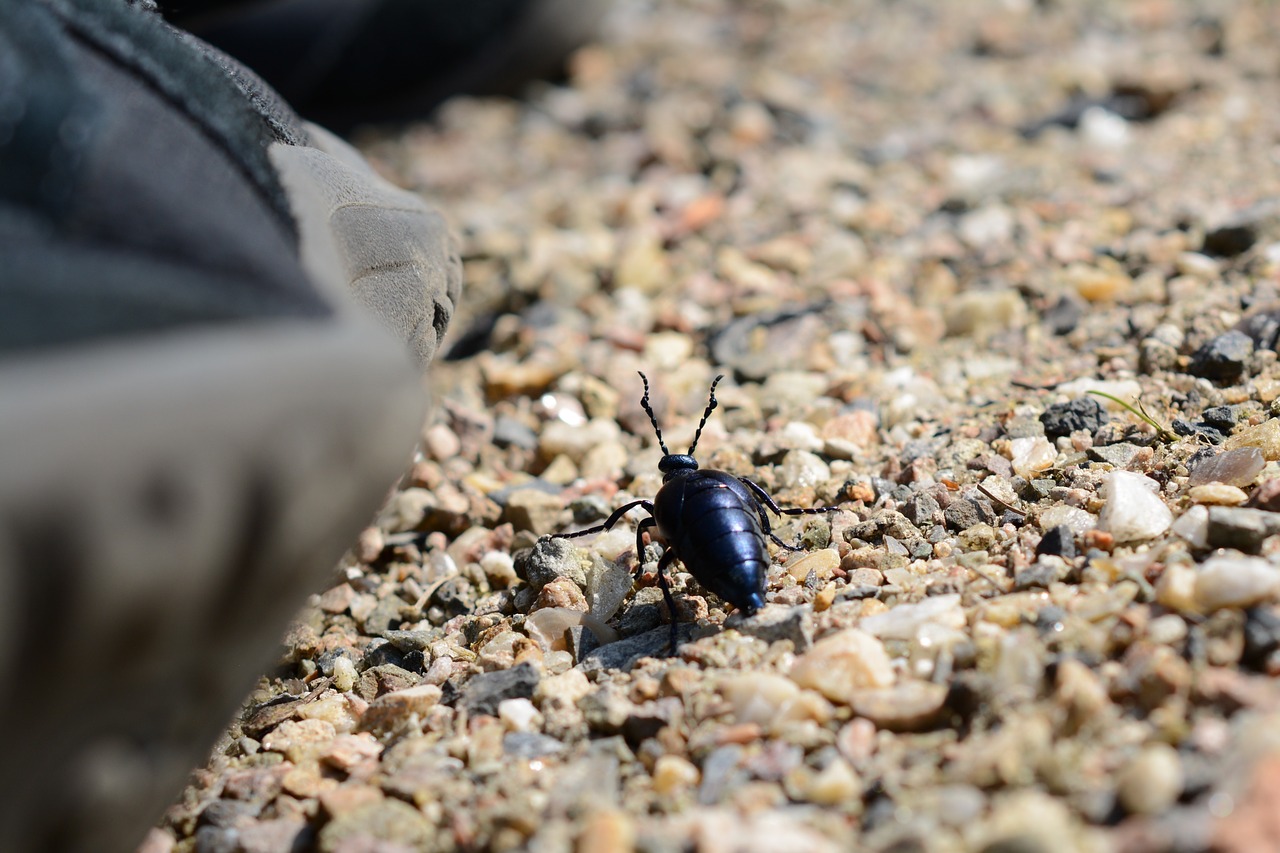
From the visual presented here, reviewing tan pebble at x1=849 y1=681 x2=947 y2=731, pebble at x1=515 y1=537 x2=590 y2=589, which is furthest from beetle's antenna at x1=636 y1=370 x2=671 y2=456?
tan pebble at x1=849 y1=681 x2=947 y2=731

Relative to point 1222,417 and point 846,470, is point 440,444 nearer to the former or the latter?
point 846,470

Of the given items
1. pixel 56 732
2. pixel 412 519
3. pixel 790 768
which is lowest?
pixel 412 519

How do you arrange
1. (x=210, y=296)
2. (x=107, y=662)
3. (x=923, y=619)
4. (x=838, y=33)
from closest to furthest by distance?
(x=107, y=662) < (x=210, y=296) < (x=923, y=619) < (x=838, y=33)

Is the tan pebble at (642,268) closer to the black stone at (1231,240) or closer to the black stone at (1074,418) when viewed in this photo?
the black stone at (1074,418)

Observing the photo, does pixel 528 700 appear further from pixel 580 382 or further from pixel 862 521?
pixel 580 382

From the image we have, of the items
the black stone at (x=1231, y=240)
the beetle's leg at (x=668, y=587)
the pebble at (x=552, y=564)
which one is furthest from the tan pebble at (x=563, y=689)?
the black stone at (x=1231, y=240)

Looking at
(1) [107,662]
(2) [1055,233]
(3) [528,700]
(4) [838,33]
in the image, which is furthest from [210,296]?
(4) [838,33]
